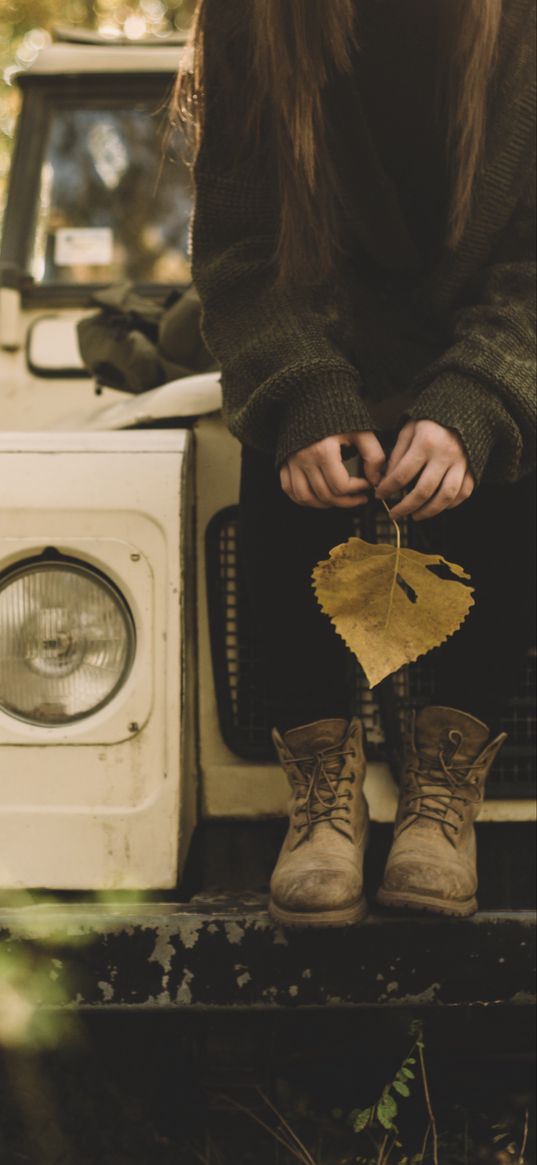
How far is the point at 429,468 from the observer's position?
1.37 metres

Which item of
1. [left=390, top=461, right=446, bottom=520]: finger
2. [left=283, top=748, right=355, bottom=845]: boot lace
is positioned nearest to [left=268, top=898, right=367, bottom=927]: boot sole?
[left=283, top=748, right=355, bottom=845]: boot lace

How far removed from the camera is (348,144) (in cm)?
160

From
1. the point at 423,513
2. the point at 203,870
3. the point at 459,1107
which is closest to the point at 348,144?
the point at 423,513

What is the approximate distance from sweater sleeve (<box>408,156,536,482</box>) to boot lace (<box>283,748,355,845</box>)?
0.41 m

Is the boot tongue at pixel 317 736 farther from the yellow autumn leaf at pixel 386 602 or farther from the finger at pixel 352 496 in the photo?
the finger at pixel 352 496

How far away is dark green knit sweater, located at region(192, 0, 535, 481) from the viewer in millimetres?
1411

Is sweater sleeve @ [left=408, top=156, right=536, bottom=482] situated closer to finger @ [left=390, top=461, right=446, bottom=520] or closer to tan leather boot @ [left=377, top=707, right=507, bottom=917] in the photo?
finger @ [left=390, top=461, right=446, bottom=520]

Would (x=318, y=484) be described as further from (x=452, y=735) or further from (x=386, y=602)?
(x=452, y=735)

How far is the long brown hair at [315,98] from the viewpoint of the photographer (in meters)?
1.46

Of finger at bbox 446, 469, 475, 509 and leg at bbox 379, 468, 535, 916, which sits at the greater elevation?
finger at bbox 446, 469, 475, 509

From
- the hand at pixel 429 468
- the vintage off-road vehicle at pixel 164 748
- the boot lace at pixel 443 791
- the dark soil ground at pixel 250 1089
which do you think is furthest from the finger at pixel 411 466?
the dark soil ground at pixel 250 1089

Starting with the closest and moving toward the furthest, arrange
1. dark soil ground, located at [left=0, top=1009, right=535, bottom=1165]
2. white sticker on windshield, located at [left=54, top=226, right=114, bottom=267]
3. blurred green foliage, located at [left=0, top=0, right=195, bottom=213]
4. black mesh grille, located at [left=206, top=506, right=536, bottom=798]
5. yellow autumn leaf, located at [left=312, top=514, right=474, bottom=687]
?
yellow autumn leaf, located at [left=312, top=514, right=474, bottom=687]
dark soil ground, located at [left=0, top=1009, right=535, bottom=1165]
black mesh grille, located at [left=206, top=506, right=536, bottom=798]
white sticker on windshield, located at [left=54, top=226, right=114, bottom=267]
blurred green foliage, located at [left=0, top=0, right=195, bottom=213]

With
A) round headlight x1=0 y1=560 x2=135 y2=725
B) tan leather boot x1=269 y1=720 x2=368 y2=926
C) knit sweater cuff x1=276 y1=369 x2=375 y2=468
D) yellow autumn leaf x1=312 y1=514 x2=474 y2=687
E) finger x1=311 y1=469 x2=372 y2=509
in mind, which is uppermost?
knit sweater cuff x1=276 y1=369 x2=375 y2=468

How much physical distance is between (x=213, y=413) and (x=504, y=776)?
26.5 inches
